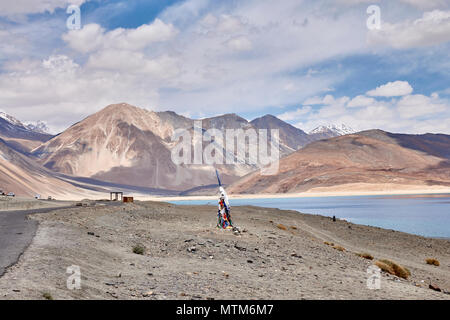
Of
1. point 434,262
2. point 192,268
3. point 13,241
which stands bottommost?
point 434,262

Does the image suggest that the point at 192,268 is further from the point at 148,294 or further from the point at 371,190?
the point at 371,190

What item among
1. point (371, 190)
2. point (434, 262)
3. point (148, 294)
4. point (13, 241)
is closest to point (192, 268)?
point (148, 294)

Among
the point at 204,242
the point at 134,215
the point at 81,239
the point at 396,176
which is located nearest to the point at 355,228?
the point at 134,215

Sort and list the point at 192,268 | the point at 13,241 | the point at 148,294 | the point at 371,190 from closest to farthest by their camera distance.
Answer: the point at 148,294 < the point at 192,268 < the point at 13,241 < the point at 371,190

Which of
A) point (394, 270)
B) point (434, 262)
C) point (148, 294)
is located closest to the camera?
point (148, 294)

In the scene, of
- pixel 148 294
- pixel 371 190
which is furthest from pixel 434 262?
pixel 371 190

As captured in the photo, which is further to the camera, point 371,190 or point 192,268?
point 371,190

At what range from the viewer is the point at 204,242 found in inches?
778

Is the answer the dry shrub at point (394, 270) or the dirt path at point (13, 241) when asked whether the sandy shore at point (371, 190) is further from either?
the dirt path at point (13, 241)

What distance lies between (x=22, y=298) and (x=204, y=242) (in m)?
11.6

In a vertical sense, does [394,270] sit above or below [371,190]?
below

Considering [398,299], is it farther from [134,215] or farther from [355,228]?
[355,228]

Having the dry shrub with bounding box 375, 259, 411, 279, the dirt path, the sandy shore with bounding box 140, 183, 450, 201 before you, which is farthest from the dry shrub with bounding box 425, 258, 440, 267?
the sandy shore with bounding box 140, 183, 450, 201
